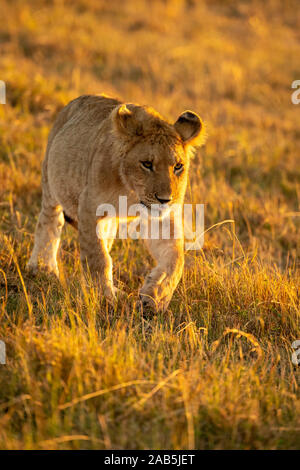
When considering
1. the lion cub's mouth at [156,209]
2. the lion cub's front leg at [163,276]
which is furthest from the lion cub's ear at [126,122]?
the lion cub's front leg at [163,276]

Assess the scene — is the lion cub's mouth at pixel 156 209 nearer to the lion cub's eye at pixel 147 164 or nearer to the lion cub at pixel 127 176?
the lion cub at pixel 127 176

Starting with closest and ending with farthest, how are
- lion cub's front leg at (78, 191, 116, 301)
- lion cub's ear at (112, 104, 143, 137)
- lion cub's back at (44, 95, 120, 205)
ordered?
lion cub's ear at (112, 104, 143, 137)
lion cub's front leg at (78, 191, 116, 301)
lion cub's back at (44, 95, 120, 205)

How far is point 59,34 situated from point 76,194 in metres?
10.9

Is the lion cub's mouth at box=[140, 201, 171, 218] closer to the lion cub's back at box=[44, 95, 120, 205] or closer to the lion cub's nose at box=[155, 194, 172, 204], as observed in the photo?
the lion cub's nose at box=[155, 194, 172, 204]

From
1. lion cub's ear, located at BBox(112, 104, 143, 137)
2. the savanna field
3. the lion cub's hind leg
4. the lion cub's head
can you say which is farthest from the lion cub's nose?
the lion cub's hind leg

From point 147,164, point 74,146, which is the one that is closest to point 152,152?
point 147,164

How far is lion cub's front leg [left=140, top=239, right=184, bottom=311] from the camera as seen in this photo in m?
4.00

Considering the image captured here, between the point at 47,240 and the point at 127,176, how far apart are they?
4.16ft

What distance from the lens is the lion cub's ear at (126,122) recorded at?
407 cm

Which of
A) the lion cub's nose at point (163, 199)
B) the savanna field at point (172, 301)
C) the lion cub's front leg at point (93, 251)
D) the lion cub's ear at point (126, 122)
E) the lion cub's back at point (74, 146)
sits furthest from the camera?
the lion cub's back at point (74, 146)

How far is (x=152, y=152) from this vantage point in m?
3.96

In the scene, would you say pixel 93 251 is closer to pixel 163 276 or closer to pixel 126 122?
pixel 163 276

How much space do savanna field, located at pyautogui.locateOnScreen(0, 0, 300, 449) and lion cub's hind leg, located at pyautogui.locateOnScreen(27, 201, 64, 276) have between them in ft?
0.39
